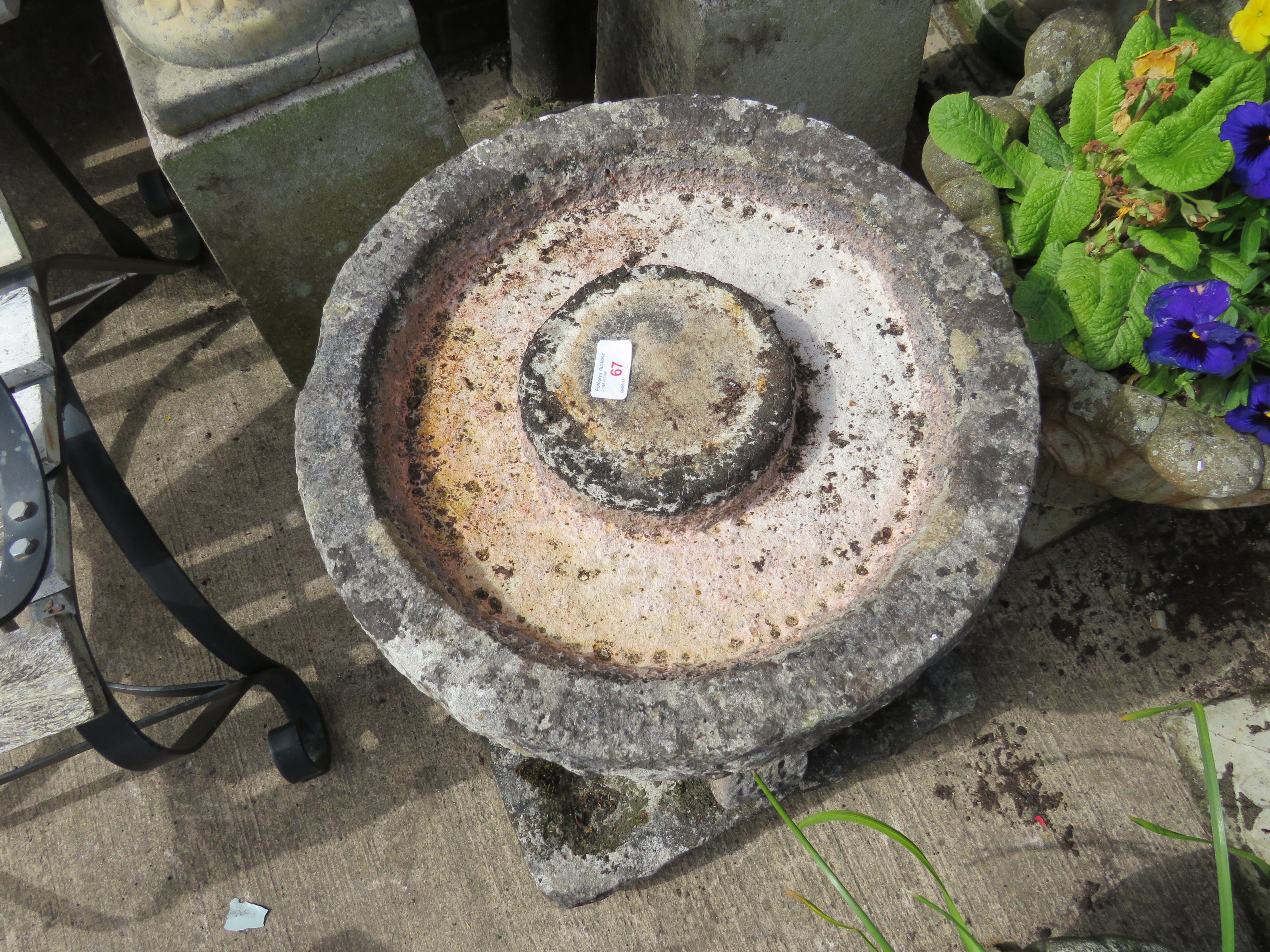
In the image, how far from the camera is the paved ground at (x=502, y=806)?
2.18 metres

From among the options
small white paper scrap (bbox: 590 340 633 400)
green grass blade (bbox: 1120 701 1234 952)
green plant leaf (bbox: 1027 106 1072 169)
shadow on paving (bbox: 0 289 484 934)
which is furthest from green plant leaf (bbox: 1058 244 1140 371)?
shadow on paving (bbox: 0 289 484 934)

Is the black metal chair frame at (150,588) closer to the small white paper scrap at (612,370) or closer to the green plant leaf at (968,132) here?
the small white paper scrap at (612,370)

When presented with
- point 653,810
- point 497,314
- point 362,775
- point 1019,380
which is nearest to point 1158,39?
point 1019,380

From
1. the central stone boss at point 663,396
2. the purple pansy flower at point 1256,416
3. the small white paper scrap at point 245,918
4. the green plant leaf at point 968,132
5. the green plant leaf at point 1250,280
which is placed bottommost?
the small white paper scrap at point 245,918

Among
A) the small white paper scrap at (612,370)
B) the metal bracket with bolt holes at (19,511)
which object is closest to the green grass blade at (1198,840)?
the small white paper scrap at (612,370)

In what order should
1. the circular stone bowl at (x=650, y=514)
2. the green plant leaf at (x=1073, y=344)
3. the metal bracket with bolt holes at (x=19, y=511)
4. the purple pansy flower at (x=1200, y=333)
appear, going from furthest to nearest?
the green plant leaf at (x=1073, y=344)
the purple pansy flower at (x=1200, y=333)
the metal bracket with bolt holes at (x=19, y=511)
the circular stone bowl at (x=650, y=514)

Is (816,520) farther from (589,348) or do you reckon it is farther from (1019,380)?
(589,348)

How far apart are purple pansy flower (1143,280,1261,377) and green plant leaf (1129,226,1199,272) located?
0.18ft

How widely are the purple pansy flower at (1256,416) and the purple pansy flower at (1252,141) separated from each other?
45 cm

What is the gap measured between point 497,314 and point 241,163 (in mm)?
895

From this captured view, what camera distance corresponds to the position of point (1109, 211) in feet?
7.16

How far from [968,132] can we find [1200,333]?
2.49ft

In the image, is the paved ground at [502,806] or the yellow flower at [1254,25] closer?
the yellow flower at [1254,25]

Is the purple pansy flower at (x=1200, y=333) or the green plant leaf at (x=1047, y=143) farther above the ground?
the green plant leaf at (x=1047, y=143)
